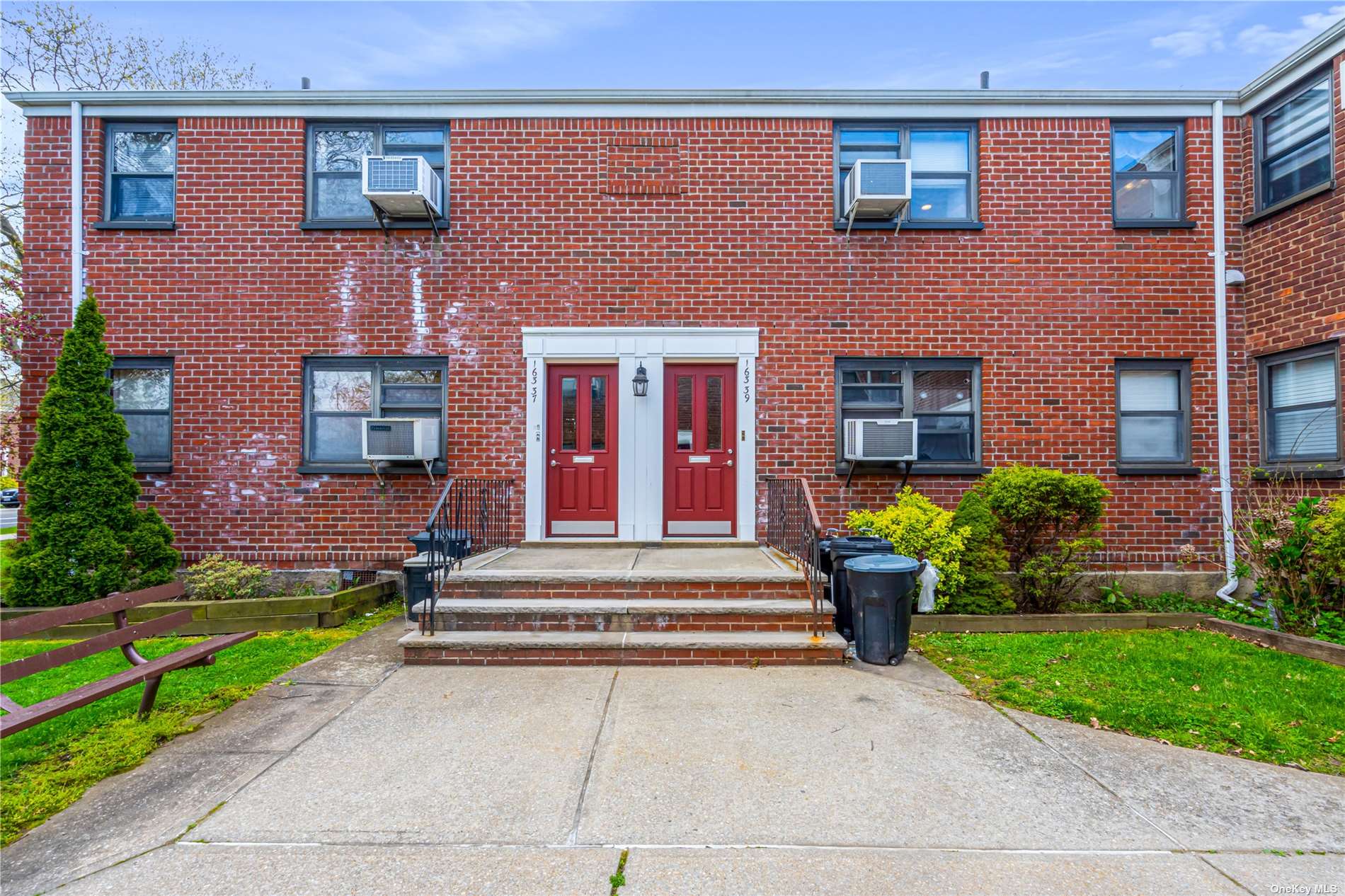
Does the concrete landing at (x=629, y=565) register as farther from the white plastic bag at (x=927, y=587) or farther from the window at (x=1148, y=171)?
the window at (x=1148, y=171)

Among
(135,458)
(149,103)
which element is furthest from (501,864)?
(149,103)

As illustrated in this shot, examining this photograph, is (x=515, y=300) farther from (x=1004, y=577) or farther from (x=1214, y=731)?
(x=1214, y=731)

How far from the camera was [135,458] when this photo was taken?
8062mm

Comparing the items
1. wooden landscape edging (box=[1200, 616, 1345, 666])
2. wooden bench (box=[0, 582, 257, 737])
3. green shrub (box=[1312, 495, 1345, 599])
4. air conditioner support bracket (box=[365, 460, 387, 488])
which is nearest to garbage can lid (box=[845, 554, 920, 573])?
wooden landscape edging (box=[1200, 616, 1345, 666])

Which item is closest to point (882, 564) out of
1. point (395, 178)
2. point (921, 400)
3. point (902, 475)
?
point (902, 475)

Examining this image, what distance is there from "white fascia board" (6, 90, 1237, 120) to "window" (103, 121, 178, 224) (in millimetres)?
209

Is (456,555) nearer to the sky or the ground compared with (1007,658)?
nearer to the sky

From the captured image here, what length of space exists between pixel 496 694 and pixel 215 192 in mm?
7411

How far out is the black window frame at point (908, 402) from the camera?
8008mm

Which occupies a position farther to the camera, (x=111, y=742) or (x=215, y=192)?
(x=215, y=192)

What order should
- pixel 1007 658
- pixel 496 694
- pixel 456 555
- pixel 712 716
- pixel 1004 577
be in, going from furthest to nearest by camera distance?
pixel 1004 577 → pixel 456 555 → pixel 1007 658 → pixel 496 694 → pixel 712 716

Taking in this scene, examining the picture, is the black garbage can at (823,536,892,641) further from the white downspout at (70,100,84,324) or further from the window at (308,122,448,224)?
the white downspout at (70,100,84,324)

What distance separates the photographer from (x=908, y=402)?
8078mm

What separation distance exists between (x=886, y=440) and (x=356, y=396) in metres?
→ 6.47
